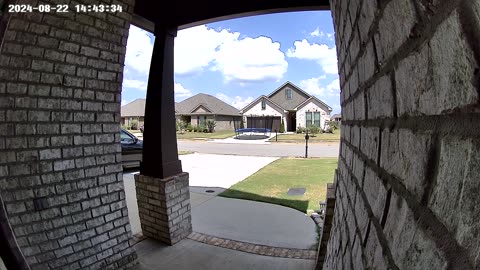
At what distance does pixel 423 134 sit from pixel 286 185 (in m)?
8.68

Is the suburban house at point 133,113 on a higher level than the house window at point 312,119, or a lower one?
higher

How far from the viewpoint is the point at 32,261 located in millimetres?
3305

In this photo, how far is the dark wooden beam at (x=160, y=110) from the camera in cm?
476

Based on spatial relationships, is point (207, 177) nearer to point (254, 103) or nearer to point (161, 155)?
point (161, 155)

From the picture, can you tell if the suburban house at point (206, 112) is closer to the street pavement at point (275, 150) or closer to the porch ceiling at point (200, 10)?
the street pavement at point (275, 150)

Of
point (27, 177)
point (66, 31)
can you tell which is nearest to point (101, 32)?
point (66, 31)

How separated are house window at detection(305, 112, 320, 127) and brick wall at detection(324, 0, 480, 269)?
116 ft

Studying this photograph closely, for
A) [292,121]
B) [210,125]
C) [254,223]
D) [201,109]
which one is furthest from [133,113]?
[254,223]

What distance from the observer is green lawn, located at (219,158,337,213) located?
24.2 ft

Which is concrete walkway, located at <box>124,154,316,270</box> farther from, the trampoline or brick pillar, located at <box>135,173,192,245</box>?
the trampoline

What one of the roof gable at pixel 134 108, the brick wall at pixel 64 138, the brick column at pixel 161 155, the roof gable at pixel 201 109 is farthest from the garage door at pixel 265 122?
the brick wall at pixel 64 138

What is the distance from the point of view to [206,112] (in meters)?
40.5

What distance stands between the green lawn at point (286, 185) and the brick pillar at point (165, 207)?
105 inches

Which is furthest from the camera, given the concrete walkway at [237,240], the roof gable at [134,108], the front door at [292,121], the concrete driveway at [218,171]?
the roof gable at [134,108]
